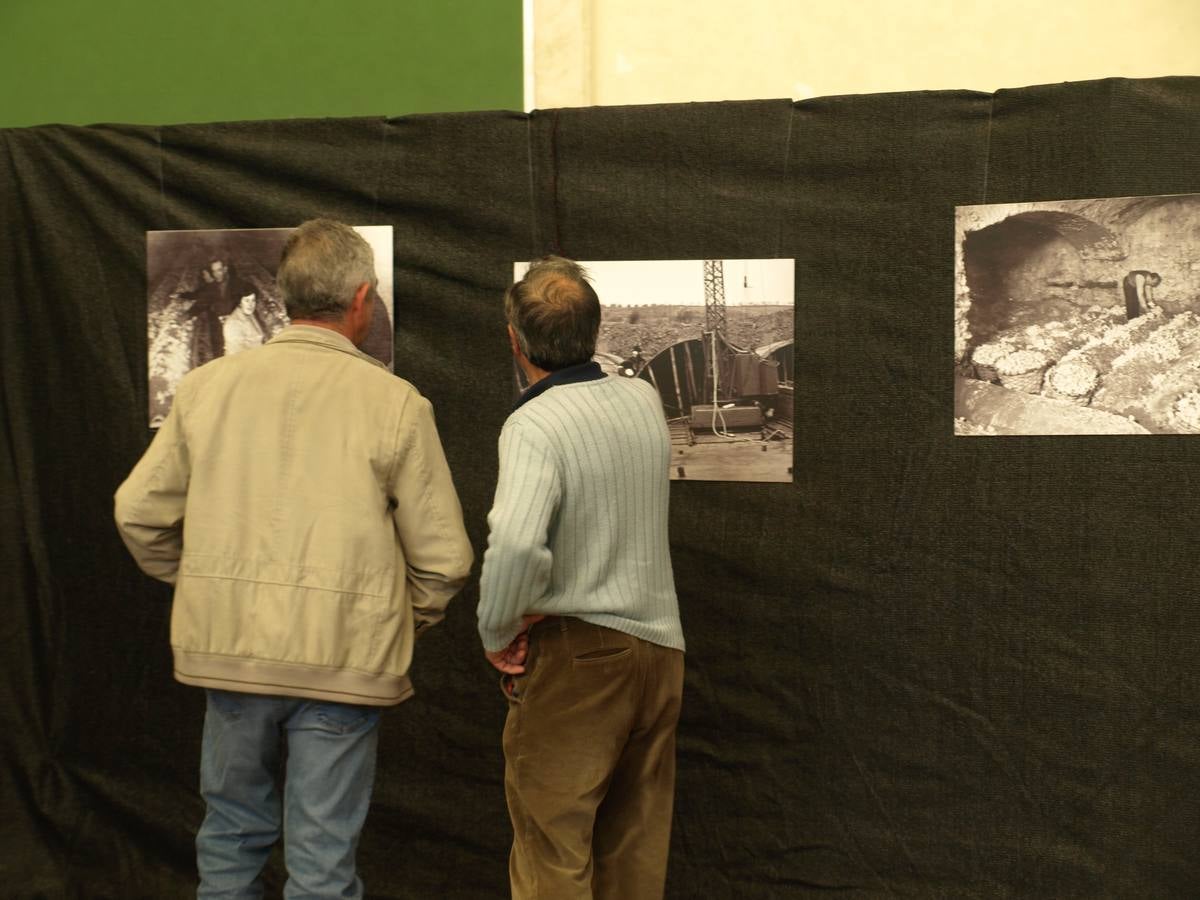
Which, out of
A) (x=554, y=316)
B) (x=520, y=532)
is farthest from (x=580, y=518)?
(x=554, y=316)

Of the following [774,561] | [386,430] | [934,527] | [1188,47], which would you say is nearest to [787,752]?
[774,561]

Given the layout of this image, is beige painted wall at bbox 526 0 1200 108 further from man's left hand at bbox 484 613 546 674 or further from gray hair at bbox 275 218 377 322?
man's left hand at bbox 484 613 546 674

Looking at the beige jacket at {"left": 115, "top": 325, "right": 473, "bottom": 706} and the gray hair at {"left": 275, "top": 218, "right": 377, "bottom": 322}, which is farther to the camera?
the gray hair at {"left": 275, "top": 218, "right": 377, "bottom": 322}

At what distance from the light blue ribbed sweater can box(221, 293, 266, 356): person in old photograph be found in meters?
1.38

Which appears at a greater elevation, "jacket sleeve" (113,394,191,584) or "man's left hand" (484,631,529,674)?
"jacket sleeve" (113,394,191,584)

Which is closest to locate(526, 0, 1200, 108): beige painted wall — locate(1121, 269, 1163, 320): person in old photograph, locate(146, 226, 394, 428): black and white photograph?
locate(1121, 269, 1163, 320): person in old photograph

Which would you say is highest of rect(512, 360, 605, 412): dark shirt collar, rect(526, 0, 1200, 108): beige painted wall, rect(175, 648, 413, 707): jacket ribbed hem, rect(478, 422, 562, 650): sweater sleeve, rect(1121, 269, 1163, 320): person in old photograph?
rect(526, 0, 1200, 108): beige painted wall

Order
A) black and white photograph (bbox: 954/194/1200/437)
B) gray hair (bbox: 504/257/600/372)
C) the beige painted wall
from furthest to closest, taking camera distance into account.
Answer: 1. the beige painted wall
2. black and white photograph (bbox: 954/194/1200/437)
3. gray hair (bbox: 504/257/600/372)

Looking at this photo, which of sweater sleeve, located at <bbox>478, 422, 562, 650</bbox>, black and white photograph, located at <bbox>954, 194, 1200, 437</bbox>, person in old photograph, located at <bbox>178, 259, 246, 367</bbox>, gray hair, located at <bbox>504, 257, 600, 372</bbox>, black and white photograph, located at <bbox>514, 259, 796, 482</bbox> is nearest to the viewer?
A: sweater sleeve, located at <bbox>478, 422, 562, 650</bbox>

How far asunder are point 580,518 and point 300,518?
562 millimetres

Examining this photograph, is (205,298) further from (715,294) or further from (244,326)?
(715,294)

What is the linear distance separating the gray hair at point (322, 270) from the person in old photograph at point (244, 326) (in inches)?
41.1

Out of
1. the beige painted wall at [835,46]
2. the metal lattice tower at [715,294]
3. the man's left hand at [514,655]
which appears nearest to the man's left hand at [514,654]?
the man's left hand at [514,655]

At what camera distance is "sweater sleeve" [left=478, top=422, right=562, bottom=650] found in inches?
88.7
